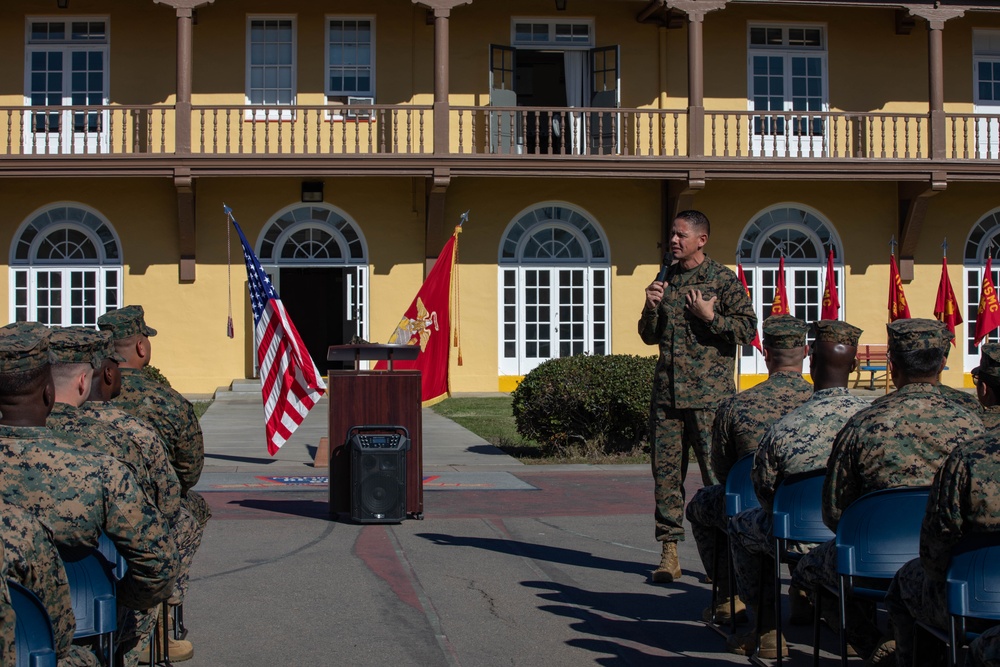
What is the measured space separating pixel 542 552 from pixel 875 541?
4.15 metres

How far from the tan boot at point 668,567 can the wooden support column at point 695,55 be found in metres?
15.6

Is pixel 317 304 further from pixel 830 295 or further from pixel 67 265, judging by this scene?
pixel 830 295

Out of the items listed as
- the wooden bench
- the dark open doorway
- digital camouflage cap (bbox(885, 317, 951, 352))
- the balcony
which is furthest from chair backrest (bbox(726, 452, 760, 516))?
the wooden bench

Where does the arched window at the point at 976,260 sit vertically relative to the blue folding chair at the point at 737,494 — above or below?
above

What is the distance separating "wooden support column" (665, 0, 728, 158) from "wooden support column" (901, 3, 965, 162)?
3774mm

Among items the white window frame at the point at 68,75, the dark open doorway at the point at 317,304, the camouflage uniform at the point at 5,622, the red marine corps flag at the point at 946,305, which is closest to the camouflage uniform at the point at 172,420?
the camouflage uniform at the point at 5,622

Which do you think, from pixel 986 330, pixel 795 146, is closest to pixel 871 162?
pixel 795 146

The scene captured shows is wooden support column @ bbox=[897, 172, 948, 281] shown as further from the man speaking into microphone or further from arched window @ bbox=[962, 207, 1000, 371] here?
the man speaking into microphone

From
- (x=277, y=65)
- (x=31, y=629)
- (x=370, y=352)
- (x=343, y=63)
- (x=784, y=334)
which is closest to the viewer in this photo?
(x=31, y=629)

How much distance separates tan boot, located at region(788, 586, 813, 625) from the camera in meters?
6.32

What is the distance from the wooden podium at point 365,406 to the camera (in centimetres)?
991

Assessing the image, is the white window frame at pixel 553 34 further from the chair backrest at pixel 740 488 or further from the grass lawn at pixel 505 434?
the chair backrest at pixel 740 488

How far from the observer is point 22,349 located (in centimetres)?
366

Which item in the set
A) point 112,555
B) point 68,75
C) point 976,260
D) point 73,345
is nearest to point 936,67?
point 976,260
